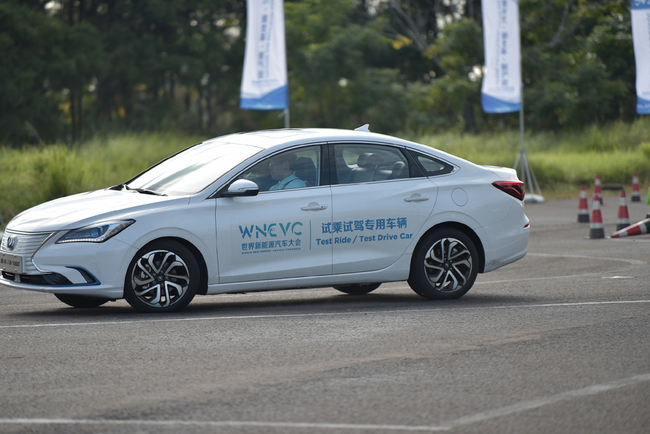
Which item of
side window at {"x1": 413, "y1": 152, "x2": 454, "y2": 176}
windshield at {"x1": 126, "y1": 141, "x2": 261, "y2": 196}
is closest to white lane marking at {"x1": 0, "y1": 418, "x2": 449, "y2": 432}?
windshield at {"x1": 126, "y1": 141, "x2": 261, "y2": 196}

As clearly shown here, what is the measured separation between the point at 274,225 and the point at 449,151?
2504 cm

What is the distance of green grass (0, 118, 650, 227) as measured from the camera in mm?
20047

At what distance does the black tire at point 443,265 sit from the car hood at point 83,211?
2359mm

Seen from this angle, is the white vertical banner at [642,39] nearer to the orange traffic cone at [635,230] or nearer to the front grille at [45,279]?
the orange traffic cone at [635,230]

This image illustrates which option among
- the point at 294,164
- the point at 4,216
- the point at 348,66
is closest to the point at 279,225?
the point at 294,164

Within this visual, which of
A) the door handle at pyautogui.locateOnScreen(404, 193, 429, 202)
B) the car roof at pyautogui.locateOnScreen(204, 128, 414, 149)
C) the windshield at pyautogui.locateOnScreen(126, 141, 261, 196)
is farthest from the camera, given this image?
the door handle at pyautogui.locateOnScreen(404, 193, 429, 202)

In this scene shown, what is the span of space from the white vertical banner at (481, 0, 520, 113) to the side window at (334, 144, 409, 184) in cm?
1535

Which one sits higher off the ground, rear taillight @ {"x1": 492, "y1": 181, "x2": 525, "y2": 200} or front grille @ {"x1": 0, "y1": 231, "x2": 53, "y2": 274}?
rear taillight @ {"x1": 492, "y1": 181, "x2": 525, "y2": 200}

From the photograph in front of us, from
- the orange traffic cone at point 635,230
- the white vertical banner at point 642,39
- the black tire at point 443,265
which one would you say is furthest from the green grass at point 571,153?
the black tire at point 443,265

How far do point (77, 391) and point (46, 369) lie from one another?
2.27 feet

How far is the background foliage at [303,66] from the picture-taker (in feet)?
143

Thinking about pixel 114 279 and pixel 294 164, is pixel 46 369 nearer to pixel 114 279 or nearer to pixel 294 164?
pixel 114 279

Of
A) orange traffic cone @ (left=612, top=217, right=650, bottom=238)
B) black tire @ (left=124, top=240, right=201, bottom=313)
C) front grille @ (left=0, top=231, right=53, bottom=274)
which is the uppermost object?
front grille @ (left=0, top=231, right=53, bottom=274)

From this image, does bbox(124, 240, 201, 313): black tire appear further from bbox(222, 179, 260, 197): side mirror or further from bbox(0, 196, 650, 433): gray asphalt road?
bbox(222, 179, 260, 197): side mirror
